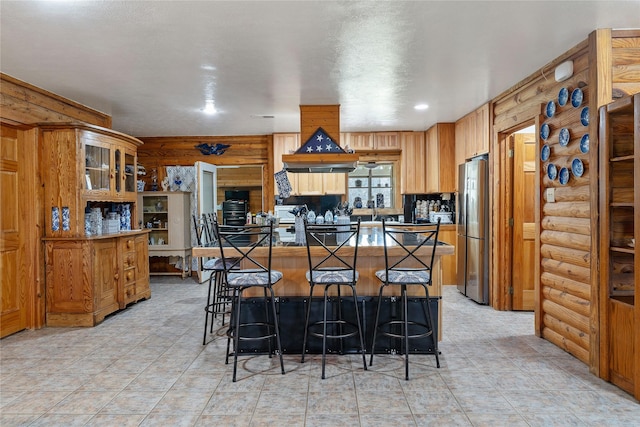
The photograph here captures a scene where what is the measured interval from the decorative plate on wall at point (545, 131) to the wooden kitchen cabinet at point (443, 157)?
98.8 inches

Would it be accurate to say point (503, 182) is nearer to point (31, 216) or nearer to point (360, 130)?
point (360, 130)

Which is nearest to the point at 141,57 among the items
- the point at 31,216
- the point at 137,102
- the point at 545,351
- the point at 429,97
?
the point at 137,102

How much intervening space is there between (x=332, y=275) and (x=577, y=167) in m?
2.13

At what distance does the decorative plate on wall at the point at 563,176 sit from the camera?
3.37 metres

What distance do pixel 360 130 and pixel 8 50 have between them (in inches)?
186

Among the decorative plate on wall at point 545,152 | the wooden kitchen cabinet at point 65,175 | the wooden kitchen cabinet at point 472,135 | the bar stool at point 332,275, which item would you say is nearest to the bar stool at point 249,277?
the bar stool at point 332,275

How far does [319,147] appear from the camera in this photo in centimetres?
454

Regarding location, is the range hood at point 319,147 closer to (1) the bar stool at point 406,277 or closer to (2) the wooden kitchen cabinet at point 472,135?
(1) the bar stool at point 406,277

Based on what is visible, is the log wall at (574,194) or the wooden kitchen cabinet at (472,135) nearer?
the log wall at (574,194)

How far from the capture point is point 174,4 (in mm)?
2480

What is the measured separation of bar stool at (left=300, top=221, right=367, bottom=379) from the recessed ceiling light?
2441 mm

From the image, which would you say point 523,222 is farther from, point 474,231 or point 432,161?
point 432,161

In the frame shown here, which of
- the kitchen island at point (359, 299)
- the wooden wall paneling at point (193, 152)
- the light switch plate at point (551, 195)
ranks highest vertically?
the wooden wall paneling at point (193, 152)

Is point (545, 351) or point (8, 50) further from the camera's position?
point (545, 351)
